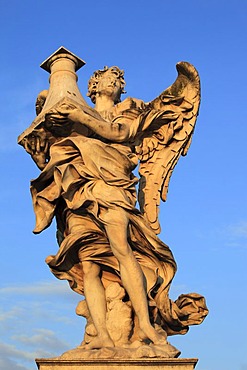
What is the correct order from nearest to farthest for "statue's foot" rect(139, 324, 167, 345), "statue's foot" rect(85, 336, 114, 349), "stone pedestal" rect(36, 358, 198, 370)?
"stone pedestal" rect(36, 358, 198, 370)
"statue's foot" rect(139, 324, 167, 345)
"statue's foot" rect(85, 336, 114, 349)

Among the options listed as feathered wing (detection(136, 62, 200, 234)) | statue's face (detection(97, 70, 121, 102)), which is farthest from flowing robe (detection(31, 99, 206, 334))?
statue's face (detection(97, 70, 121, 102))

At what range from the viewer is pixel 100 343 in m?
8.17

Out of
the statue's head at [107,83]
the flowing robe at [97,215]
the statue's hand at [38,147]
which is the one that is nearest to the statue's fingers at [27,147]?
the statue's hand at [38,147]

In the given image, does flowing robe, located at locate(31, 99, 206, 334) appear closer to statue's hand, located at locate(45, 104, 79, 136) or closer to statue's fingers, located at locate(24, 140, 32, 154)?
statue's hand, located at locate(45, 104, 79, 136)

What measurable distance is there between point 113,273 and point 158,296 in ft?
2.09

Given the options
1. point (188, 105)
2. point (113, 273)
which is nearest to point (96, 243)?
point (113, 273)

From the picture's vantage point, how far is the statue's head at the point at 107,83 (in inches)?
392

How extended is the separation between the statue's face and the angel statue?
12.8 inches

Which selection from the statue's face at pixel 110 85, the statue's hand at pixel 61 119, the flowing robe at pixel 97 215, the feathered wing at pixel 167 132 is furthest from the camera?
the statue's face at pixel 110 85

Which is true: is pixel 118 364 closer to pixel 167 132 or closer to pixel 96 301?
pixel 96 301

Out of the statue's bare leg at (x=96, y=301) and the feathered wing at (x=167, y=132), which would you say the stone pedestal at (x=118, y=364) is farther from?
the feathered wing at (x=167, y=132)

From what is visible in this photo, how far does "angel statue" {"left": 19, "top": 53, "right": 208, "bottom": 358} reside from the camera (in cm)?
841

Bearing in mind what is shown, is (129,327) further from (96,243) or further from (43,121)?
(43,121)

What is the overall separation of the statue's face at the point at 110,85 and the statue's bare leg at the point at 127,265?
6.88 ft
